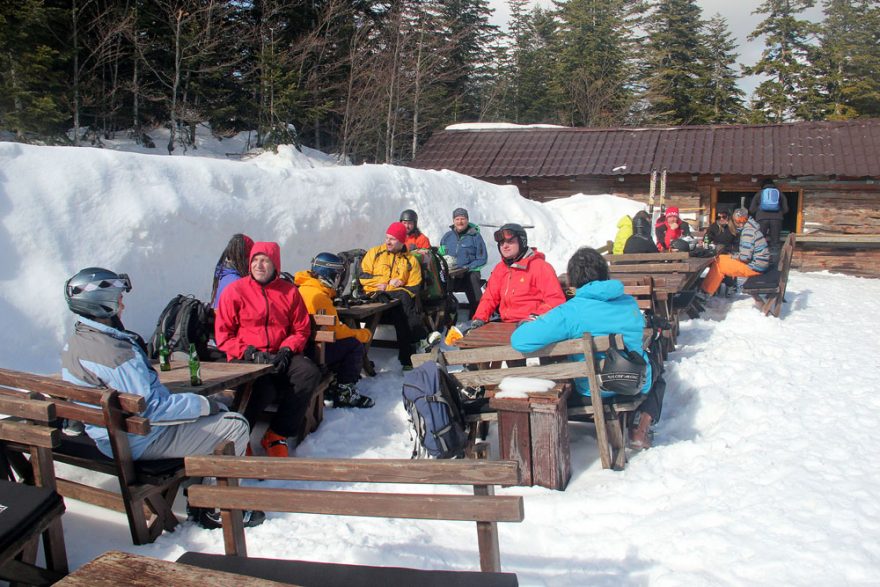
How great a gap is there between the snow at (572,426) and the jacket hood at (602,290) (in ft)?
3.66

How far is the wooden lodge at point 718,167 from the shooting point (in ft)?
50.0

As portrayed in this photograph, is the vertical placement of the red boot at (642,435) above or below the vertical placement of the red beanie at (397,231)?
below

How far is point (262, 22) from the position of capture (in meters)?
20.0

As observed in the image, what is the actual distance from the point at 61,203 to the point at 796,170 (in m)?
16.0

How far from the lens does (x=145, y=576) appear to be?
1.83 meters

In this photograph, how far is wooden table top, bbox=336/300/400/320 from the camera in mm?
5664

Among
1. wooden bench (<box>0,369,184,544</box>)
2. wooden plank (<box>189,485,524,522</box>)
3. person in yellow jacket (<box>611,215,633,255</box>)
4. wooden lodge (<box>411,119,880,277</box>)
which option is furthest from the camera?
wooden lodge (<box>411,119,880,277</box>)

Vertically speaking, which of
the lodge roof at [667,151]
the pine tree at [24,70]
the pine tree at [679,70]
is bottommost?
the lodge roof at [667,151]

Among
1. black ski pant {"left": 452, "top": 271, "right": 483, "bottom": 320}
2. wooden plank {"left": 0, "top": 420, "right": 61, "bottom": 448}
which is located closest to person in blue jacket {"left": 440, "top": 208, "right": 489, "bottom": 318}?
black ski pant {"left": 452, "top": 271, "right": 483, "bottom": 320}

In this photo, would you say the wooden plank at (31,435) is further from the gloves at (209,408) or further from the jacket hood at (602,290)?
the jacket hood at (602,290)

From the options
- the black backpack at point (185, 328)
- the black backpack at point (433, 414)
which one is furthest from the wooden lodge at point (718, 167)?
the black backpack at point (185, 328)

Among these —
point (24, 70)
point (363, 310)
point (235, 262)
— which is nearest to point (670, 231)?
point (363, 310)

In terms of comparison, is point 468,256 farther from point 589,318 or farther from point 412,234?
point 589,318

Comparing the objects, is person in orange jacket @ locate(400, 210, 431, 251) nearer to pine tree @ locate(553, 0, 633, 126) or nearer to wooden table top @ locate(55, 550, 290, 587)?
wooden table top @ locate(55, 550, 290, 587)
